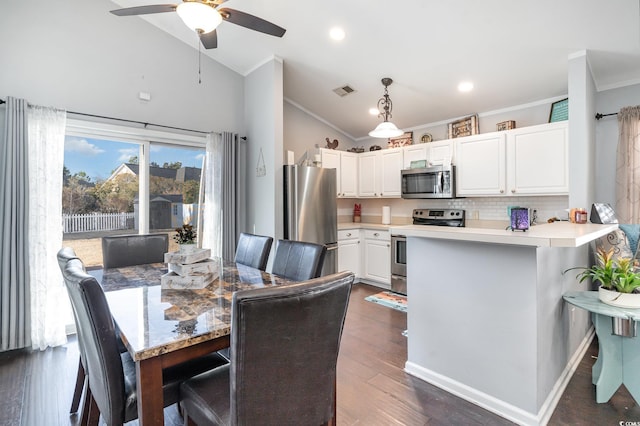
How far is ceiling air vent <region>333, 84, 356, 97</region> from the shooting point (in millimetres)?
4019

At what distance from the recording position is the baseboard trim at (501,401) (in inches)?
69.3

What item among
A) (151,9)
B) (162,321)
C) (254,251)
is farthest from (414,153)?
(162,321)

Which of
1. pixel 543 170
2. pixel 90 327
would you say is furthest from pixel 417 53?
pixel 90 327

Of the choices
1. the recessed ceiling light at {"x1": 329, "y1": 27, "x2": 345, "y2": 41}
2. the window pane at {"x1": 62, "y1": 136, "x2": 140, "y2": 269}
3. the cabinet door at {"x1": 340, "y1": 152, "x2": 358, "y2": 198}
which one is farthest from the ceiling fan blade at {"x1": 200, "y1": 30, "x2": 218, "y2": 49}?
the cabinet door at {"x1": 340, "y1": 152, "x2": 358, "y2": 198}

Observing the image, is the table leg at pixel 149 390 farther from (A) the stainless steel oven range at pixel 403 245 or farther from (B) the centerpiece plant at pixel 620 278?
(A) the stainless steel oven range at pixel 403 245

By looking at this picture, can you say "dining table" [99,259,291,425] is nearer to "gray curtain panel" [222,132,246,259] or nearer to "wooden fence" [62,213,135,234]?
A: "wooden fence" [62,213,135,234]

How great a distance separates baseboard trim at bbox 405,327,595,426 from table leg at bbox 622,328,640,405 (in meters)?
0.32

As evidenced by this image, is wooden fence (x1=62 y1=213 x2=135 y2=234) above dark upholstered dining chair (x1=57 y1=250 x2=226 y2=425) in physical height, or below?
above

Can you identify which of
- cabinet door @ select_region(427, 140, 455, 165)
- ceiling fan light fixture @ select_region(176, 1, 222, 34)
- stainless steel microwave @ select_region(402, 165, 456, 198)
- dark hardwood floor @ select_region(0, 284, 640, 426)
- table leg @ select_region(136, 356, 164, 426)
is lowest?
dark hardwood floor @ select_region(0, 284, 640, 426)

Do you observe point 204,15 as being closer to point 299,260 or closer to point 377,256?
point 299,260

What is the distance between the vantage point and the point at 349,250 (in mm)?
4695

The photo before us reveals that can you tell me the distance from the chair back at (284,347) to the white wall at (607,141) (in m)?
3.66

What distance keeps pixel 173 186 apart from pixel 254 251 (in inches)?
78.2

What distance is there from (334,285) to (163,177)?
3.40 metres
